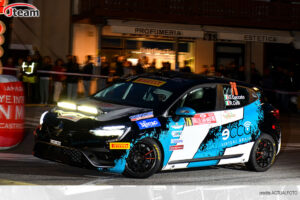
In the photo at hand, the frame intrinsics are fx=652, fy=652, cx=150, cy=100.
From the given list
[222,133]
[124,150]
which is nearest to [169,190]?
[124,150]

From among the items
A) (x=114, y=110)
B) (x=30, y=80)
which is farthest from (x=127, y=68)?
(x=114, y=110)

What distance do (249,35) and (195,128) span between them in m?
17.4

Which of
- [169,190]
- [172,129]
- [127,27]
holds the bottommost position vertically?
[169,190]

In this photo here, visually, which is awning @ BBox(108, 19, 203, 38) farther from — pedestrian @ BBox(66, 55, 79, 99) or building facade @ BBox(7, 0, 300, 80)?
pedestrian @ BBox(66, 55, 79, 99)

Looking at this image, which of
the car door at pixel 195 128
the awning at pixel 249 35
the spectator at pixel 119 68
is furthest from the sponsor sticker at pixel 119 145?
the awning at pixel 249 35

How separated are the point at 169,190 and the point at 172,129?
3.64 ft

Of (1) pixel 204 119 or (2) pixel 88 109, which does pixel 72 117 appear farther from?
(1) pixel 204 119

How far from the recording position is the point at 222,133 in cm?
970

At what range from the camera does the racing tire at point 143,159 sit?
872 cm

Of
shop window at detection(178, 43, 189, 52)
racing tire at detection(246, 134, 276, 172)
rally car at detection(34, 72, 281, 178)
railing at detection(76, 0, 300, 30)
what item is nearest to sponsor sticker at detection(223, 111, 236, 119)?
rally car at detection(34, 72, 281, 178)

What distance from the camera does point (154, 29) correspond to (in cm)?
2409

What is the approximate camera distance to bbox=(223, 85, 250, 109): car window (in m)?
10.0

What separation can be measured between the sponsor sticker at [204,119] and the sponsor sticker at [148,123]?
0.68 m

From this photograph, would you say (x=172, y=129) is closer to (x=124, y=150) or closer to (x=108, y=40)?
(x=124, y=150)
